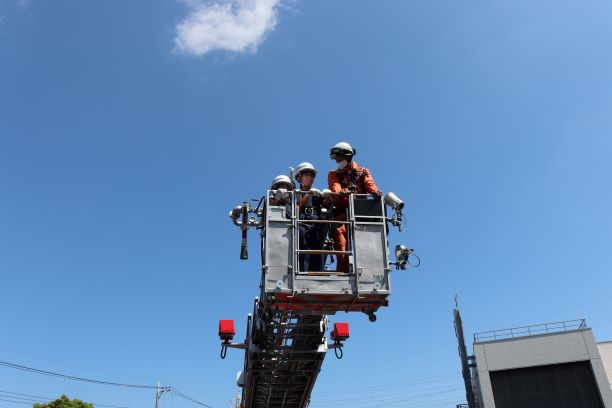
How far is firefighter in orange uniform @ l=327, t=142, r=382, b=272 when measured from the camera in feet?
24.0

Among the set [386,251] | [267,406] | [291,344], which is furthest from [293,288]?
[267,406]

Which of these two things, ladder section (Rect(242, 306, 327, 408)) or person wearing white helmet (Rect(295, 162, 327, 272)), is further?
ladder section (Rect(242, 306, 327, 408))

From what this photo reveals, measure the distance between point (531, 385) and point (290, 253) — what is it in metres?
27.1

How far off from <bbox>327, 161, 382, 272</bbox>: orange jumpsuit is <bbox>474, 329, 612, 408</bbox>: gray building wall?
2551cm

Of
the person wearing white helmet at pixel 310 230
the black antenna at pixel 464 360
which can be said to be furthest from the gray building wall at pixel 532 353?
the person wearing white helmet at pixel 310 230

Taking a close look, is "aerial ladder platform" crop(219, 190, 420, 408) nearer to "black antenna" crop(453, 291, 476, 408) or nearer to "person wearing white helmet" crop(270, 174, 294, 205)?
"person wearing white helmet" crop(270, 174, 294, 205)

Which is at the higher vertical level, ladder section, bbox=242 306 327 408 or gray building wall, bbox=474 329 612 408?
gray building wall, bbox=474 329 612 408

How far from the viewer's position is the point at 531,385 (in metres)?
28.2

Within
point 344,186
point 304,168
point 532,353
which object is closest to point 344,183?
point 344,186

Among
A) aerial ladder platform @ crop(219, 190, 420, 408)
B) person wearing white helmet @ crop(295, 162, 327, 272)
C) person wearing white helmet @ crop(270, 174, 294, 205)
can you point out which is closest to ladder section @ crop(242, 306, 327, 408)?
aerial ladder platform @ crop(219, 190, 420, 408)

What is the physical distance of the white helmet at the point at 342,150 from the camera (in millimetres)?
7805

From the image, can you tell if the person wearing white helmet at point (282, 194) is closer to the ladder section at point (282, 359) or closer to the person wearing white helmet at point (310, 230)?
the person wearing white helmet at point (310, 230)

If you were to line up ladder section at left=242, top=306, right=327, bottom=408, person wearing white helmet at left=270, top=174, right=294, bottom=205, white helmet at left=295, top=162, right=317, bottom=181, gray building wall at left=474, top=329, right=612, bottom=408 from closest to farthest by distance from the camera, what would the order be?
person wearing white helmet at left=270, top=174, right=294, bottom=205
white helmet at left=295, top=162, right=317, bottom=181
ladder section at left=242, top=306, right=327, bottom=408
gray building wall at left=474, top=329, right=612, bottom=408

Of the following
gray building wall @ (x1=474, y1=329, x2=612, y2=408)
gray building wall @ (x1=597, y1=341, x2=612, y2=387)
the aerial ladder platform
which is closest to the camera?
the aerial ladder platform
